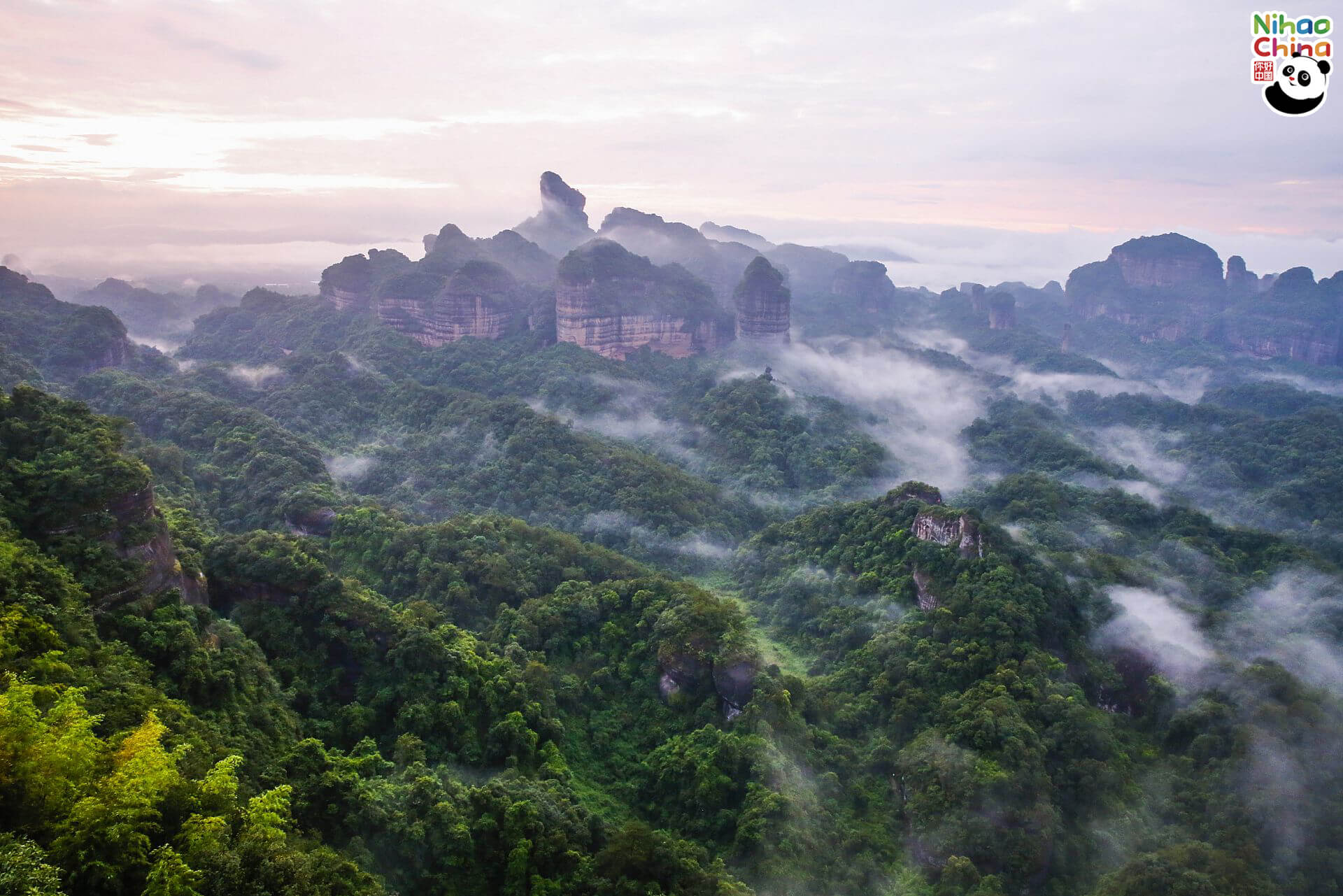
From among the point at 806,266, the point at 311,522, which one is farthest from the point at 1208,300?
the point at 311,522

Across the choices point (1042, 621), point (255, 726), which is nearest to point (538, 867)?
point (255, 726)

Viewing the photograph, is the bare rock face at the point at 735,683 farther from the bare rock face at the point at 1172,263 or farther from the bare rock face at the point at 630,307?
the bare rock face at the point at 1172,263

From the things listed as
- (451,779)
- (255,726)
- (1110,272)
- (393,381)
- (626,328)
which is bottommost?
(451,779)

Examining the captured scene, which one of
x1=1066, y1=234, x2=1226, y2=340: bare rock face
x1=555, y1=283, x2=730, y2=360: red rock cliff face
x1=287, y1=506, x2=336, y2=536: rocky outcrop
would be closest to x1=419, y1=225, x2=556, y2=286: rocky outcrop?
x1=555, y1=283, x2=730, y2=360: red rock cliff face

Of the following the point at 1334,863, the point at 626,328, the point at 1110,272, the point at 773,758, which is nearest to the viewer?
the point at 1334,863

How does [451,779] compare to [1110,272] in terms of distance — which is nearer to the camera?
[451,779]

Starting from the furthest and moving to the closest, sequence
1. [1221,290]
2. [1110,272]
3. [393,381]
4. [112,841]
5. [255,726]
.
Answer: [1110,272] < [1221,290] < [393,381] < [255,726] < [112,841]

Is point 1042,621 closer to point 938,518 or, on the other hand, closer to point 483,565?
point 938,518

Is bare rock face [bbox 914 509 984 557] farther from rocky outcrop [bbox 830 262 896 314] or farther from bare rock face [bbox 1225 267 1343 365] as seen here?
bare rock face [bbox 1225 267 1343 365]
